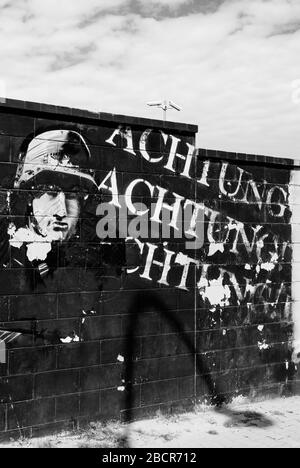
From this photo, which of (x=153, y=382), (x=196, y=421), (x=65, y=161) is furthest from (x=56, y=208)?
(x=196, y=421)

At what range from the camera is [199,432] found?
5621 millimetres

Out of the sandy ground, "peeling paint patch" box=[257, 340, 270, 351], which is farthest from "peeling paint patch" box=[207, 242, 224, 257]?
the sandy ground

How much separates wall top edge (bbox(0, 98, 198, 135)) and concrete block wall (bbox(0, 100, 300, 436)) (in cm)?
1

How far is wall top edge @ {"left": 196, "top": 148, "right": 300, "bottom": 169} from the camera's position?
253 inches

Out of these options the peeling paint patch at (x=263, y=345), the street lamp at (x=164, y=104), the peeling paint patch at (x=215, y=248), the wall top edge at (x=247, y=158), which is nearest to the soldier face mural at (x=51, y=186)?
the wall top edge at (x=247, y=158)

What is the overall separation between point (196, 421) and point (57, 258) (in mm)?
2478

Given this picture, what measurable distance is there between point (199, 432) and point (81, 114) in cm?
363

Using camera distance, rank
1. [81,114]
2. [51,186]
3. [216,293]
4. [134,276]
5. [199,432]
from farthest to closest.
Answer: [216,293] → [134,276] → [199,432] → [81,114] → [51,186]

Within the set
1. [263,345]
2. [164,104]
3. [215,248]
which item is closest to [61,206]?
[215,248]

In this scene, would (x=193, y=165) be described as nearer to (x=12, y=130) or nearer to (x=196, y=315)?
(x=196, y=315)

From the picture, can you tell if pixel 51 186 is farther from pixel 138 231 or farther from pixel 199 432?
pixel 199 432

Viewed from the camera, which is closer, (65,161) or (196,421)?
(65,161)
